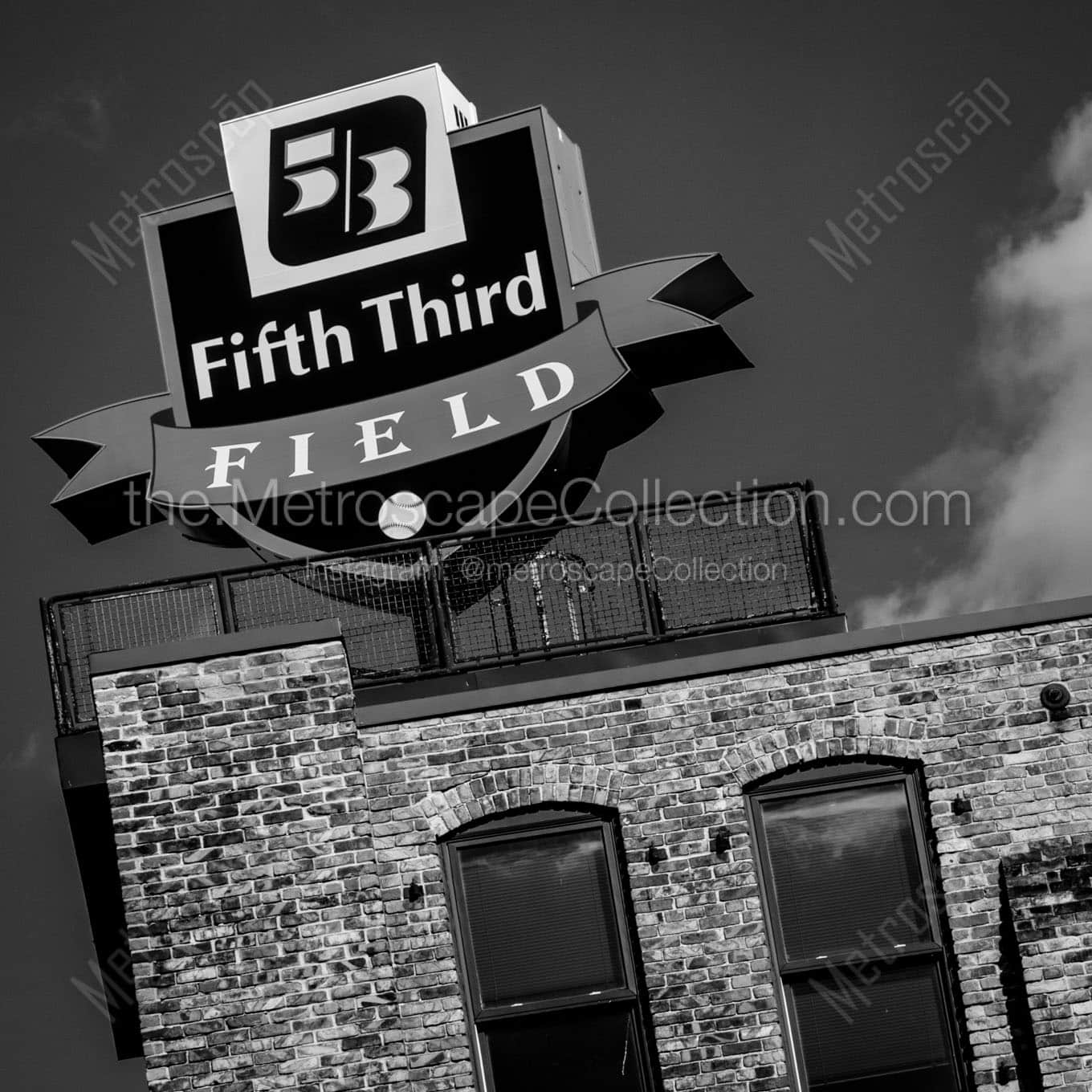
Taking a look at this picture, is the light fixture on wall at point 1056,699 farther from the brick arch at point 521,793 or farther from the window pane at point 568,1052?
the window pane at point 568,1052

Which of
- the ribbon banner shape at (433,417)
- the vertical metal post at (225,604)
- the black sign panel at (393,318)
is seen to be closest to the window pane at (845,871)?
the vertical metal post at (225,604)

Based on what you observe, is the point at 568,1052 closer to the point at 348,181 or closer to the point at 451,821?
the point at 451,821

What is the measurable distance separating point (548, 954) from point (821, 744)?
2.31 meters

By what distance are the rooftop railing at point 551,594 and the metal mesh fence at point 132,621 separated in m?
0.01

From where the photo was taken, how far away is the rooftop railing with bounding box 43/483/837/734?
1201 cm

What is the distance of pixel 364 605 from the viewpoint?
40.3 ft

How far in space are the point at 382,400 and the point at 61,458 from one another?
3022 millimetres

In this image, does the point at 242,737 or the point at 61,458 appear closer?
the point at 242,737

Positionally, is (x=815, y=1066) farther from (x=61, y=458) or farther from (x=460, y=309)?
(x=61, y=458)

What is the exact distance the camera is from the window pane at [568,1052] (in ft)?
36.1

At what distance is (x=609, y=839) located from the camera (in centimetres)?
1138

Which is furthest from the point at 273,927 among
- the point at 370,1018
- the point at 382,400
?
the point at 382,400

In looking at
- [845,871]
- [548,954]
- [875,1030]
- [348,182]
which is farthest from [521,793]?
[348,182]

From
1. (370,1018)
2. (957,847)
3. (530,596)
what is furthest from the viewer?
(530,596)
